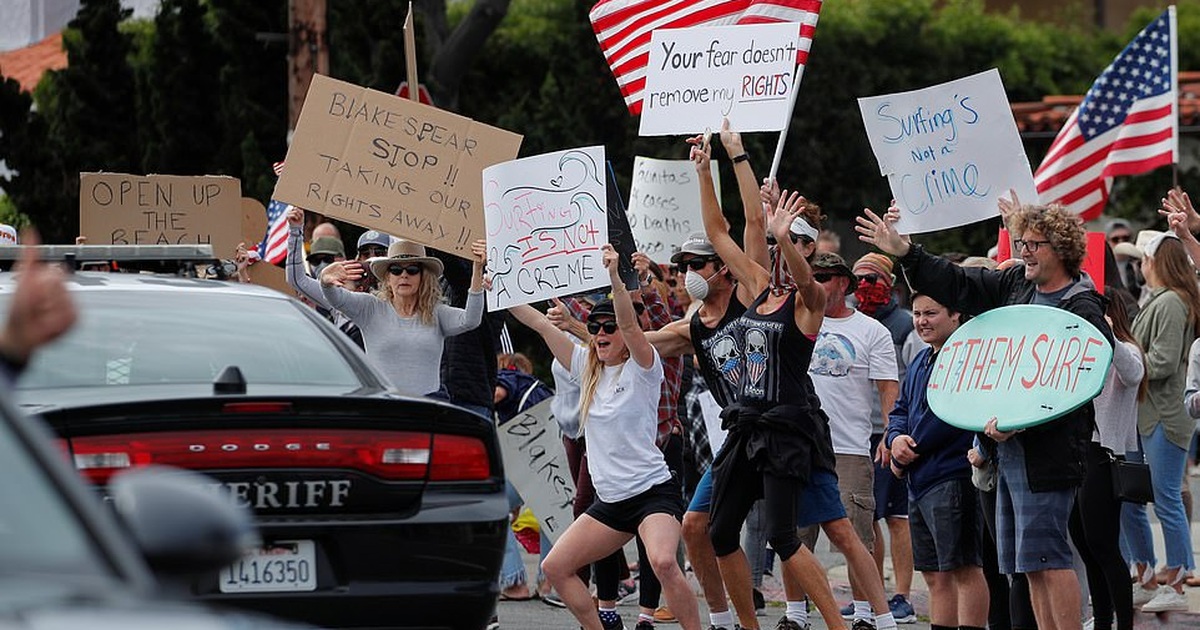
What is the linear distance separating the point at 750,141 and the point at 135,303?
17.8 m

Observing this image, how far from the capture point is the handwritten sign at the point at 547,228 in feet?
31.4

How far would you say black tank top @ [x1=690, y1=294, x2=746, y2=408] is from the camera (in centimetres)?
888

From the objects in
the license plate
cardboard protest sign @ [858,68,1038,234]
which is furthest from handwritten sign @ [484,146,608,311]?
the license plate

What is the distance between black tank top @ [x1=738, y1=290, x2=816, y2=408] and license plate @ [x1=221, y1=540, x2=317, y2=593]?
9.95 feet

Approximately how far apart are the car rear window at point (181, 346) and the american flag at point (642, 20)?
5.14 metres

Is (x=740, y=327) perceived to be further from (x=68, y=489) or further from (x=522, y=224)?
(x=68, y=489)

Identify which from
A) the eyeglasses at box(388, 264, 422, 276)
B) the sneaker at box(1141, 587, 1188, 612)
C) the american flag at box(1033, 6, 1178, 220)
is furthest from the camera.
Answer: the american flag at box(1033, 6, 1178, 220)

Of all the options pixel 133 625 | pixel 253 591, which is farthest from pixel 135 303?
pixel 133 625

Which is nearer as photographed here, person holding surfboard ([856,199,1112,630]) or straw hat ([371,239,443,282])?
person holding surfboard ([856,199,1112,630])

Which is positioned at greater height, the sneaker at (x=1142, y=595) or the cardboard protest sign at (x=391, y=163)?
the cardboard protest sign at (x=391, y=163)

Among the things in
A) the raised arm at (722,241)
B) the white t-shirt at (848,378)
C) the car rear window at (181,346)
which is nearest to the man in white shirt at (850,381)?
the white t-shirt at (848,378)

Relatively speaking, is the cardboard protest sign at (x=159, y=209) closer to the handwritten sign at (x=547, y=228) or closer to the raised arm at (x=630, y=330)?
the handwritten sign at (x=547, y=228)

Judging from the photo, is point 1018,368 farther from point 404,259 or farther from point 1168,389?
point 1168,389

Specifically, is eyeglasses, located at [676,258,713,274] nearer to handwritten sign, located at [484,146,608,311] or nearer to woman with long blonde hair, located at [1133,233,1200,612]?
handwritten sign, located at [484,146,608,311]
